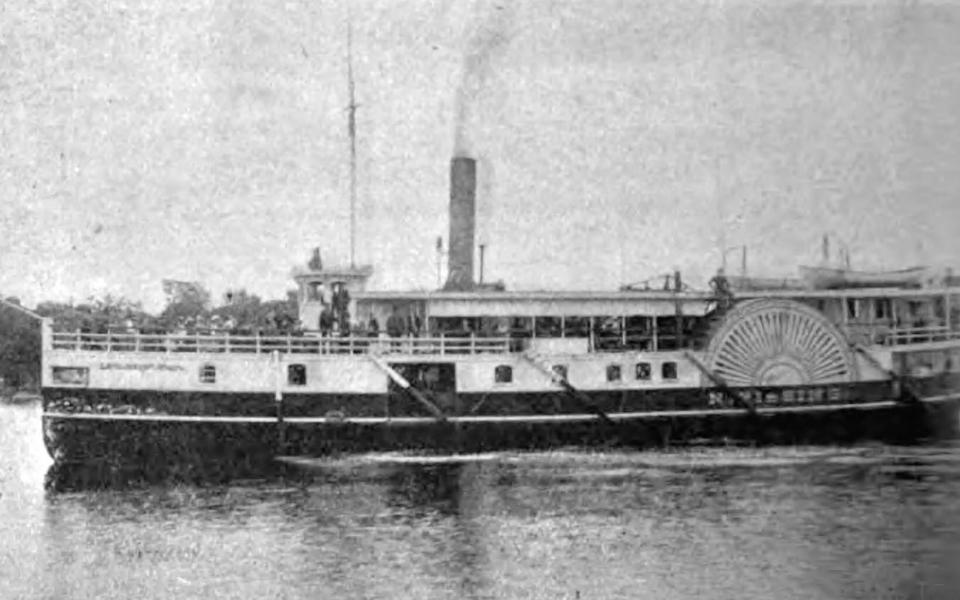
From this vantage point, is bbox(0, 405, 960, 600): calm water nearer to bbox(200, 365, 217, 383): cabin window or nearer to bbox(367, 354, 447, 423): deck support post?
bbox(367, 354, 447, 423): deck support post

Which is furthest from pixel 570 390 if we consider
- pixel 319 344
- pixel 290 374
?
pixel 290 374

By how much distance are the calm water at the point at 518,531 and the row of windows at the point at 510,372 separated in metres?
Answer: 2.37

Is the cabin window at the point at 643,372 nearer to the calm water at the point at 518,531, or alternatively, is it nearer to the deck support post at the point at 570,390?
the deck support post at the point at 570,390

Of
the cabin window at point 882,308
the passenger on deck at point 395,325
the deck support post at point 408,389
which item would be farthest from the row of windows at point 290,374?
the cabin window at point 882,308

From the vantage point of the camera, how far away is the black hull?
25.3m

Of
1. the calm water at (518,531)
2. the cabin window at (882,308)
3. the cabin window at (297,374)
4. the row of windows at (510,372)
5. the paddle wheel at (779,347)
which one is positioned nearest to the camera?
the calm water at (518,531)

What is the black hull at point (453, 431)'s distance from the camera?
25.3 metres

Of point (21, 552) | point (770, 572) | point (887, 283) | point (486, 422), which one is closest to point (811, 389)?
point (887, 283)

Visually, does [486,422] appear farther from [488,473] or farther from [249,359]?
[249,359]

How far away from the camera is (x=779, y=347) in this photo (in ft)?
93.9

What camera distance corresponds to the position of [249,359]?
2622 centimetres

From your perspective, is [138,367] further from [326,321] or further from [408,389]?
[408,389]

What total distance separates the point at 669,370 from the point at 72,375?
12023 millimetres

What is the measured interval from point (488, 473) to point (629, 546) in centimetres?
668
